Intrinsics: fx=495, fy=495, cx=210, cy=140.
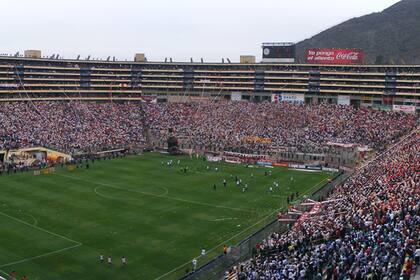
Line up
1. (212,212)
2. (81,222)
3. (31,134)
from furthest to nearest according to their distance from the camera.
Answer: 1. (31,134)
2. (212,212)
3. (81,222)

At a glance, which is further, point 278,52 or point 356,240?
point 278,52

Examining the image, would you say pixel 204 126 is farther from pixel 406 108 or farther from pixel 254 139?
pixel 406 108

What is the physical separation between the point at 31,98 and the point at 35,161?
1430 inches

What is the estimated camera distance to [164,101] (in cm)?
12719

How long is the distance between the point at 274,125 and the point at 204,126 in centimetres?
1332

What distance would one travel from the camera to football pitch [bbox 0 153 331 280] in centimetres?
3475

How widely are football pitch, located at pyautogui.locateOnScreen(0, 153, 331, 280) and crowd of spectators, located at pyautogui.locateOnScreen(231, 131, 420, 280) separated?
6.67m

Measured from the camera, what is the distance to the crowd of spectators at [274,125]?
263ft

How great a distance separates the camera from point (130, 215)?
1811 inches

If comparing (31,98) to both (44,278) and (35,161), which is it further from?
(44,278)

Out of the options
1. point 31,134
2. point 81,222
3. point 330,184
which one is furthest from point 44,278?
point 31,134

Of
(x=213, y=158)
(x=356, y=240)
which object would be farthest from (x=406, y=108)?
(x=356, y=240)

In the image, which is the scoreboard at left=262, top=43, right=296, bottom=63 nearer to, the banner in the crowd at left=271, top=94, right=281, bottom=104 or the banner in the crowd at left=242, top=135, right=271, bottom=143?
the banner in the crowd at left=271, top=94, right=281, bottom=104

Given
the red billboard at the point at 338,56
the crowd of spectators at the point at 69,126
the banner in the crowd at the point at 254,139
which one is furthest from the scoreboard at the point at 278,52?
the banner in the crowd at the point at 254,139
